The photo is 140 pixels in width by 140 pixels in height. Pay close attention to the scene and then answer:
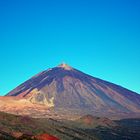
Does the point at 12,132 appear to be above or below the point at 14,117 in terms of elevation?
below

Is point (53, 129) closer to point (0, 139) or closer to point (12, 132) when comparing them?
point (12, 132)

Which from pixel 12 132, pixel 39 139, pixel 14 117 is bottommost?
pixel 39 139

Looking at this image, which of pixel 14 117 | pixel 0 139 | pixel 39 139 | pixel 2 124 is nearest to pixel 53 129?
pixel 14 117

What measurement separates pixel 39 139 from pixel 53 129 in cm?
8826

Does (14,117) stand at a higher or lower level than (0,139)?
higher

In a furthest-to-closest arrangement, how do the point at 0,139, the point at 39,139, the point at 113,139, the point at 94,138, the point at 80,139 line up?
the point at 113,139 → the point at 94,138 → the point at 80,139 → the point at 0,139 → the point at 39,139

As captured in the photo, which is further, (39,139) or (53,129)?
(53,129)

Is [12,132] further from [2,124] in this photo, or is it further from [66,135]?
[66,135]

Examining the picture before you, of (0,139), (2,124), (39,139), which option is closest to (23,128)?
(2,124)

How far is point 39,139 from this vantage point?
94.3 m

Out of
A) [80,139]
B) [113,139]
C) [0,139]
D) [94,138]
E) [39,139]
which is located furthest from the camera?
[113,139]

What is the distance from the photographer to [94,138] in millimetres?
183000

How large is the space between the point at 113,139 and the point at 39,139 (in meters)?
107

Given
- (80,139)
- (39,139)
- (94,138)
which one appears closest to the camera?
(39,139)
